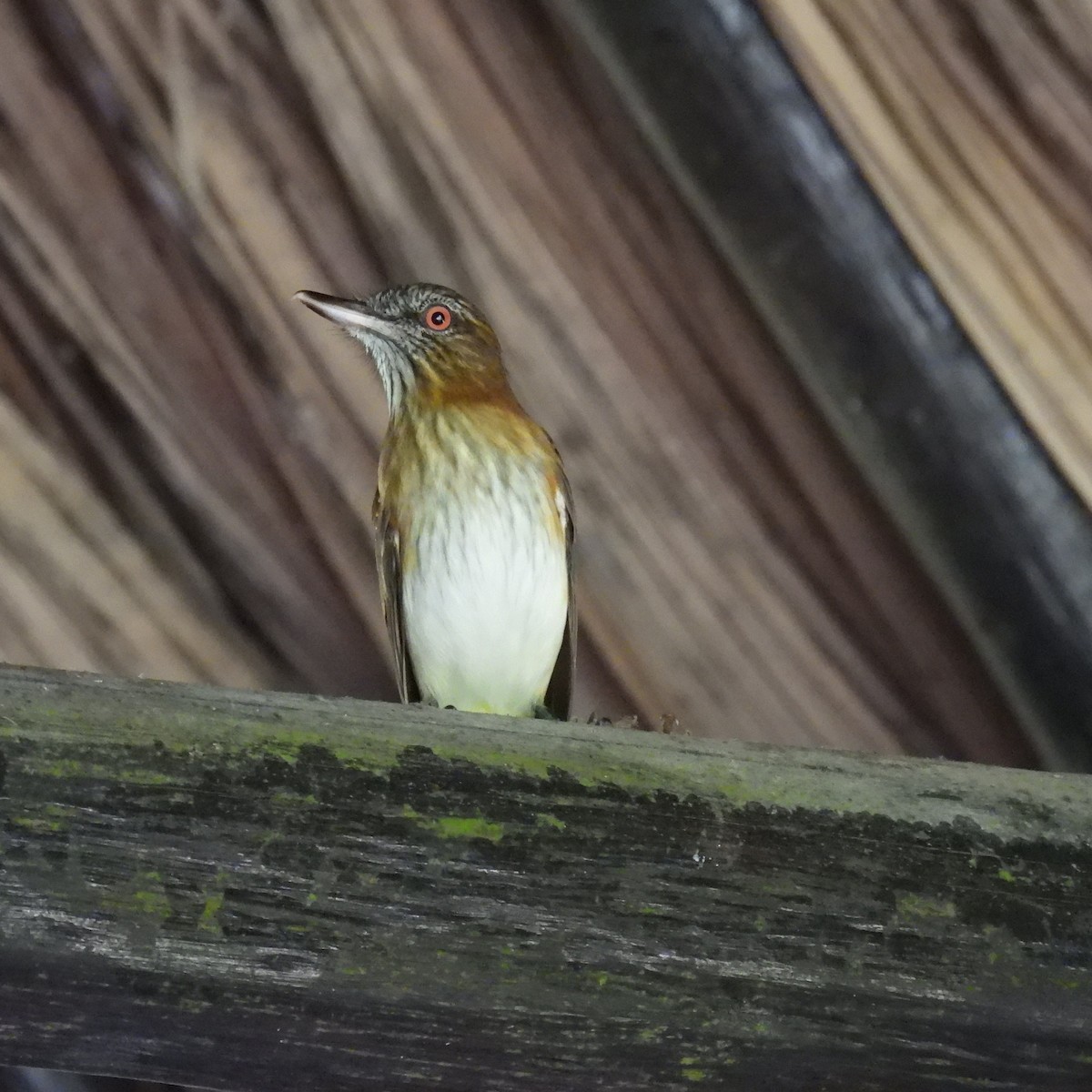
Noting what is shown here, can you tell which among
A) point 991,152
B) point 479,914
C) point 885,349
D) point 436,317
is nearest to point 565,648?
point 436,317

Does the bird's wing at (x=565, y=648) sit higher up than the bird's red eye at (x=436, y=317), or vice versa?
the bird's red eye at (x=436, y=317)

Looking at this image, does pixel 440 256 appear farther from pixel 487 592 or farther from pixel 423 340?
pixel 487 592

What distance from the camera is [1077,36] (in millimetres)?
1925

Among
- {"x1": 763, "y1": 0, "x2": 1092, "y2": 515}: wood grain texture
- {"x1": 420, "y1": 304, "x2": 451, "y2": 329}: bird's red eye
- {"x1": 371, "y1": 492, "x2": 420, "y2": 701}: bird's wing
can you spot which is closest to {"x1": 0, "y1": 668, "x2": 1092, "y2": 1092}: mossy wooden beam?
{"x1": 763, "y1": 0, "x2": 1092, "y2": 515}: wood grain texture

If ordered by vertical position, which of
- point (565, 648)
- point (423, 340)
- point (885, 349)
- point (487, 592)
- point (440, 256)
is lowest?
point (565, 648)

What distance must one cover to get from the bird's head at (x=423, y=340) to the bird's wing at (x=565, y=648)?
0.97ft

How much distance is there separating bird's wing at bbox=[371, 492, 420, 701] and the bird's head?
10.9 inches

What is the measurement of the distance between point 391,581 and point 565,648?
0.32 m

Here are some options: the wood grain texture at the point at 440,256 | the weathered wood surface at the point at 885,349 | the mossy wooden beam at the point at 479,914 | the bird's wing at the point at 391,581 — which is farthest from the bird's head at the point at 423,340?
the mossy wooden beam at the point at 479,914

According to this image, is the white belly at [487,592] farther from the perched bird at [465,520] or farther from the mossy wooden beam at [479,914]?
the mossy wooden beam at [479,914]

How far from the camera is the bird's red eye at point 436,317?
94.3 inches

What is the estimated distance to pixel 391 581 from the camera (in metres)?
2.23

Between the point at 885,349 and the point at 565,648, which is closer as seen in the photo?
the point at 885,349

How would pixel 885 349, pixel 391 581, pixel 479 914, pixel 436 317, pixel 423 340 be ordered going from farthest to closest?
1. pixel 423 340
2. pixel 436 317
3. pixel 391 581
4. pixel 885 349
5. pixel 479 914
